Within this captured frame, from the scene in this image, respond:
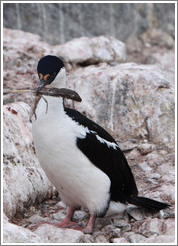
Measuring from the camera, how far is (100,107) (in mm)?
5340

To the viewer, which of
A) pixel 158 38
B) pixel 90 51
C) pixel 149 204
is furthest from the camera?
pixel 158 38

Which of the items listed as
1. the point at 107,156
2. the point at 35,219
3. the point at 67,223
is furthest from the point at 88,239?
the point at 107,156

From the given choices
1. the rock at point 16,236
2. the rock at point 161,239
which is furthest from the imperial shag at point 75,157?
the rock at point 16,236

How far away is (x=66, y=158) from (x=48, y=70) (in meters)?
0.70

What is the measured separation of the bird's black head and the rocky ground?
2.78ft

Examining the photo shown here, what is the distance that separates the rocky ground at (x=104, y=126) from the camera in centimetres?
363

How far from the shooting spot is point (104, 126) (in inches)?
208

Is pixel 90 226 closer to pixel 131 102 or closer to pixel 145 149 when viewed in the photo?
pixel 145 149

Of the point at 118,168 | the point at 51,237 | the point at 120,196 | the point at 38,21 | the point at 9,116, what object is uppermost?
the point at 38,21

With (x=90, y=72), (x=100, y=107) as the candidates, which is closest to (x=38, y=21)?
(x=90, y=72)

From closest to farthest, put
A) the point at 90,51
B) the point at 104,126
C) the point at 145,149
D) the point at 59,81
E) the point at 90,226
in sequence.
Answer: the point at 59,81, the point at 90,226, the point at 145,149, the point at 104,126, the point at 90,51

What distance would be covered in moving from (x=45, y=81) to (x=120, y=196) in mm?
1223

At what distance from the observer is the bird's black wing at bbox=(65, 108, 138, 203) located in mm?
3582

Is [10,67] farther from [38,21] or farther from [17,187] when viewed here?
[17,187]
